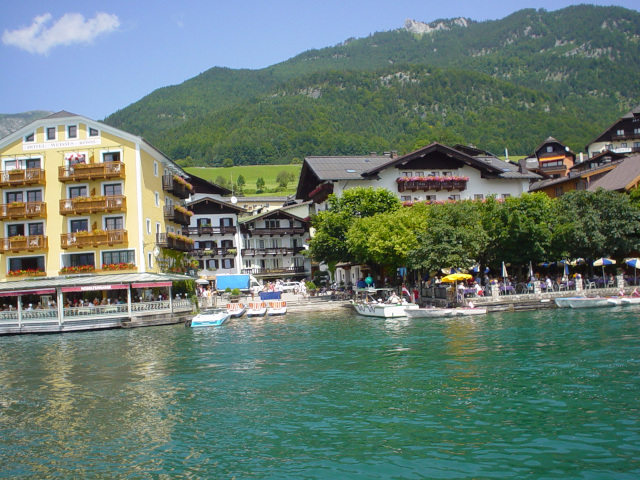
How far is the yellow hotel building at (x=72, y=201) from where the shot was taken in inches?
2028

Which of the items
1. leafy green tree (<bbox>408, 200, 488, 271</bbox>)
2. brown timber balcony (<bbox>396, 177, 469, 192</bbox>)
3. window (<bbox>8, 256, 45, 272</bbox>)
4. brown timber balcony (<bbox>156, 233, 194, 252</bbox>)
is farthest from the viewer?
brown timber balcony (<bbox>396, 177, 469, 192</bbox>)

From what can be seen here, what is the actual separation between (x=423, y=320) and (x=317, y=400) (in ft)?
80.5

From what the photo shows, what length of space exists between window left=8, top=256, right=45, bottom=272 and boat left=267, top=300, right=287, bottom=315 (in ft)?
63.1

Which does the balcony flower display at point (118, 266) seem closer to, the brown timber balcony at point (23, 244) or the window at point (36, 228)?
the brown timber balcony at point (23, 244)

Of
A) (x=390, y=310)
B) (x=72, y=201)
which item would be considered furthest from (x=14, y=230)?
(x=390, y=310)

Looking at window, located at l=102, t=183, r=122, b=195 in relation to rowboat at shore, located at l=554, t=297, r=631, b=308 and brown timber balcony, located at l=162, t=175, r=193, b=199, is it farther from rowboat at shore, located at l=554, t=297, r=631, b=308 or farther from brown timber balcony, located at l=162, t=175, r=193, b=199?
rowboat at shore, located at l=554, t=297, r=631, b=308

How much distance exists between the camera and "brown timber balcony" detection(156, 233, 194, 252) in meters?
56.6

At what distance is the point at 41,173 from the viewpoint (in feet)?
171

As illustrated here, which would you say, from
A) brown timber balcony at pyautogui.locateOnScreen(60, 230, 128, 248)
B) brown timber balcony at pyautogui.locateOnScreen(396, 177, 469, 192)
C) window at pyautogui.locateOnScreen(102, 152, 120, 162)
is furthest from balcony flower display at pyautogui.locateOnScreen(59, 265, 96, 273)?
brown timber balcony at pyautogui.locateOnScreen(396, 177, 469, 192)

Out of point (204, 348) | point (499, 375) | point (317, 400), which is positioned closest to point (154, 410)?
point (317, 400)

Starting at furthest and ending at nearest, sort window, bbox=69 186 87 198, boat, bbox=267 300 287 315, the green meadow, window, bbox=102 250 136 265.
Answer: the green meadow < boat, bbox=267 300 287 315 < window, bbox=69 186 87 198 < window, bbox=102 250 136 265

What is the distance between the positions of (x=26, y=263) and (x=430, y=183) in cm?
4126

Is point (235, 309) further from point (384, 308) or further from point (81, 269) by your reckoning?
point (384, 308)

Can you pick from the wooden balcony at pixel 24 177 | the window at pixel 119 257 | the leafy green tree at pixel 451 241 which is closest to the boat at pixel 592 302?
the leafy green tree at pixel 451 241
